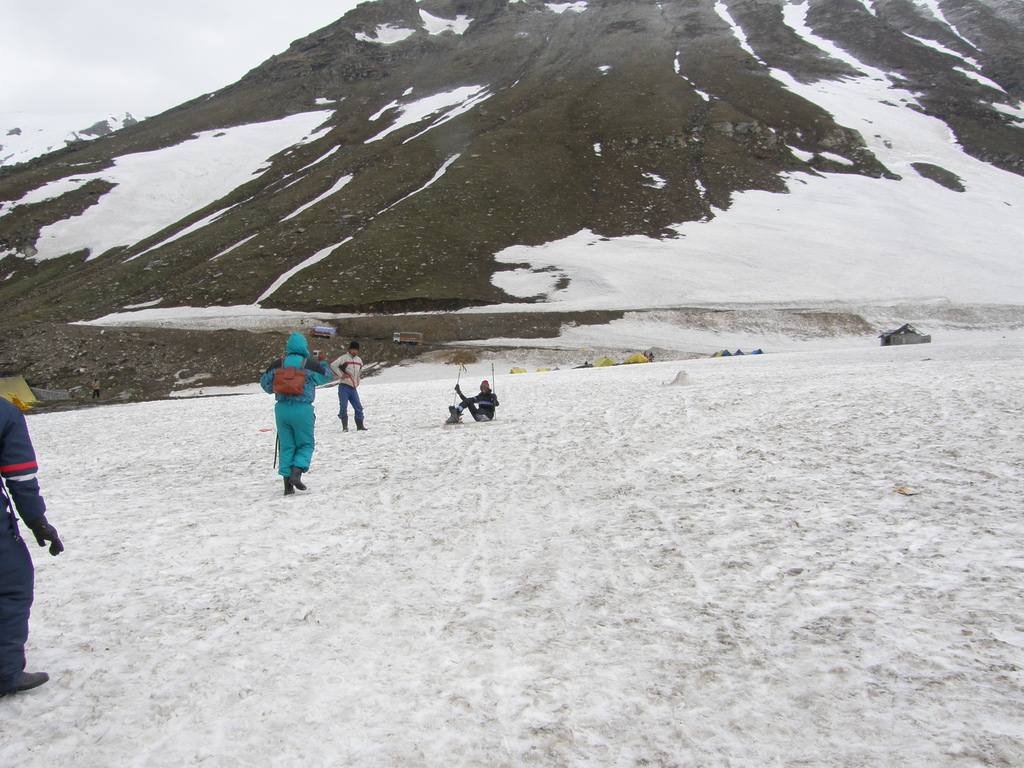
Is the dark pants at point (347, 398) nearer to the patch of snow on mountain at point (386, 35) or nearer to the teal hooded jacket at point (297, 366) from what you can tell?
the teal hooded jacket at point (297, 366)

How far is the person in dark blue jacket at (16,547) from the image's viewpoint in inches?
172

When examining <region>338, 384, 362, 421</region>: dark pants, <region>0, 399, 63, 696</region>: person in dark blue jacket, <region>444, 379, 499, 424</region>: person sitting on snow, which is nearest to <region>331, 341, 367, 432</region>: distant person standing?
<region>338, 384, 362, 421</region>: dark pants

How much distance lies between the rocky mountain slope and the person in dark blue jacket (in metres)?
49.1

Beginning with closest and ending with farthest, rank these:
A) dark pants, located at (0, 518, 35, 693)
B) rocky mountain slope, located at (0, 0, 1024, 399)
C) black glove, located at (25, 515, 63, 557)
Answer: dark pants, located at (0, 518, 35, 693)
black glove, located at (25, 515, 63, 557)
rocky mountain slope, located at (0, 0, 1024, 399)

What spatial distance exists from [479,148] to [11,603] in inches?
3527

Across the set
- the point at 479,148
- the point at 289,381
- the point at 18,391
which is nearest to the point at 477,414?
the point at 289,381

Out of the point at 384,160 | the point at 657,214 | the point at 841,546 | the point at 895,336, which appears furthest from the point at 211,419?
the point at 384,160

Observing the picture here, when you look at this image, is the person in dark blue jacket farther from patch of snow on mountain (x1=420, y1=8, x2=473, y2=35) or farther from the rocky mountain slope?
patch of snow on mountain (x1=420, y1=8, x2=473, y2=35)

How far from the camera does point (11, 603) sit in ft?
14.5

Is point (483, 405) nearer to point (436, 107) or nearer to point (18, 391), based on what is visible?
point (18, 391)

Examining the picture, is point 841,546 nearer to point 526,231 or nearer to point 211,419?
point 211,419

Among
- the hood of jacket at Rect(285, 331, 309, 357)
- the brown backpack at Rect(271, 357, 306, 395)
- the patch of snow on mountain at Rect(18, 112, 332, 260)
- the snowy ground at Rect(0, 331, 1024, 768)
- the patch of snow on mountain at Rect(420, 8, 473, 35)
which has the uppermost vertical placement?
the patch of snow on mountain at Rect(420, 8, 473, 35)

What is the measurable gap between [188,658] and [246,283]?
2349 inches

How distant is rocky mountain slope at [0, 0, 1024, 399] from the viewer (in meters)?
61.5
